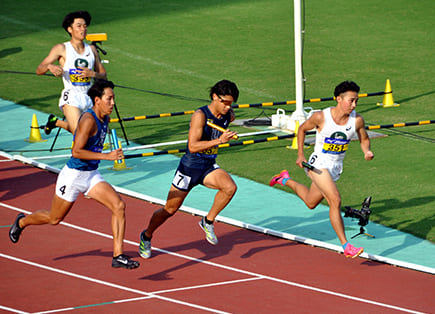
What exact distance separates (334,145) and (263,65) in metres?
15.1

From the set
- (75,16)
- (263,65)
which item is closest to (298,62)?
(75,16)

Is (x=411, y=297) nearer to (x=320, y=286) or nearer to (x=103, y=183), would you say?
(x=320, y=286)

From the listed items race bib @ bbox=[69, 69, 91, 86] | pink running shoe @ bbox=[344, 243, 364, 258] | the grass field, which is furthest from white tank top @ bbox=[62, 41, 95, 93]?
pink running shoe @ bbox=[344, 243, 364, 258]

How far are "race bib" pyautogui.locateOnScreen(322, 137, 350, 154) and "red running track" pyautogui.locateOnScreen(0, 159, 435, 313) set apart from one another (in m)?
1.28

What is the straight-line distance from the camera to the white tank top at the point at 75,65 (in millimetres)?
12430

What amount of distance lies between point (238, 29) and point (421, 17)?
265 inches

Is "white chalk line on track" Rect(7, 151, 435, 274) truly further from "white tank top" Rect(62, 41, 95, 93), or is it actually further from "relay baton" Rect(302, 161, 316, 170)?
"white tank top" Rect(62, 41, 95, 93)

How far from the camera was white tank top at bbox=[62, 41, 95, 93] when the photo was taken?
12430 mm

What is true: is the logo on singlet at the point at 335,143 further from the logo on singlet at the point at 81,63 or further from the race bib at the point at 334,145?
the logo on singlet at the point at 81,63

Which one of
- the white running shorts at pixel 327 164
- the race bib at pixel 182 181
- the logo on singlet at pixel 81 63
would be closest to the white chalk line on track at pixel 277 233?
the white running shorts at pixel 327 164

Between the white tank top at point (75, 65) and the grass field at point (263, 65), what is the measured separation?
120 inches

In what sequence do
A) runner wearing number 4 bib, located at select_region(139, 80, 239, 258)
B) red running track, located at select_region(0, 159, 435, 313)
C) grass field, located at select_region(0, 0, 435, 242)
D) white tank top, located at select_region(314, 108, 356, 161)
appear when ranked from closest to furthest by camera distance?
1. red running track, located at select_region(0, 159, 435, 313)
2. runner wearing number 4 bib, located at select_region(139, 80, 239, 258)
3. white tank top, located at select_region(314, 108, 356, 161)
4. grass field, located at select_region(0, 0, 435, 242)

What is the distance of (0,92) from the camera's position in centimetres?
2119

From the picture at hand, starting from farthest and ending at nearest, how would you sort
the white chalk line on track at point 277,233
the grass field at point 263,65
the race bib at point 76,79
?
the grass field at point 263,65 → the race bib at point 76,79 → the white chalk line on track at point 277,233
